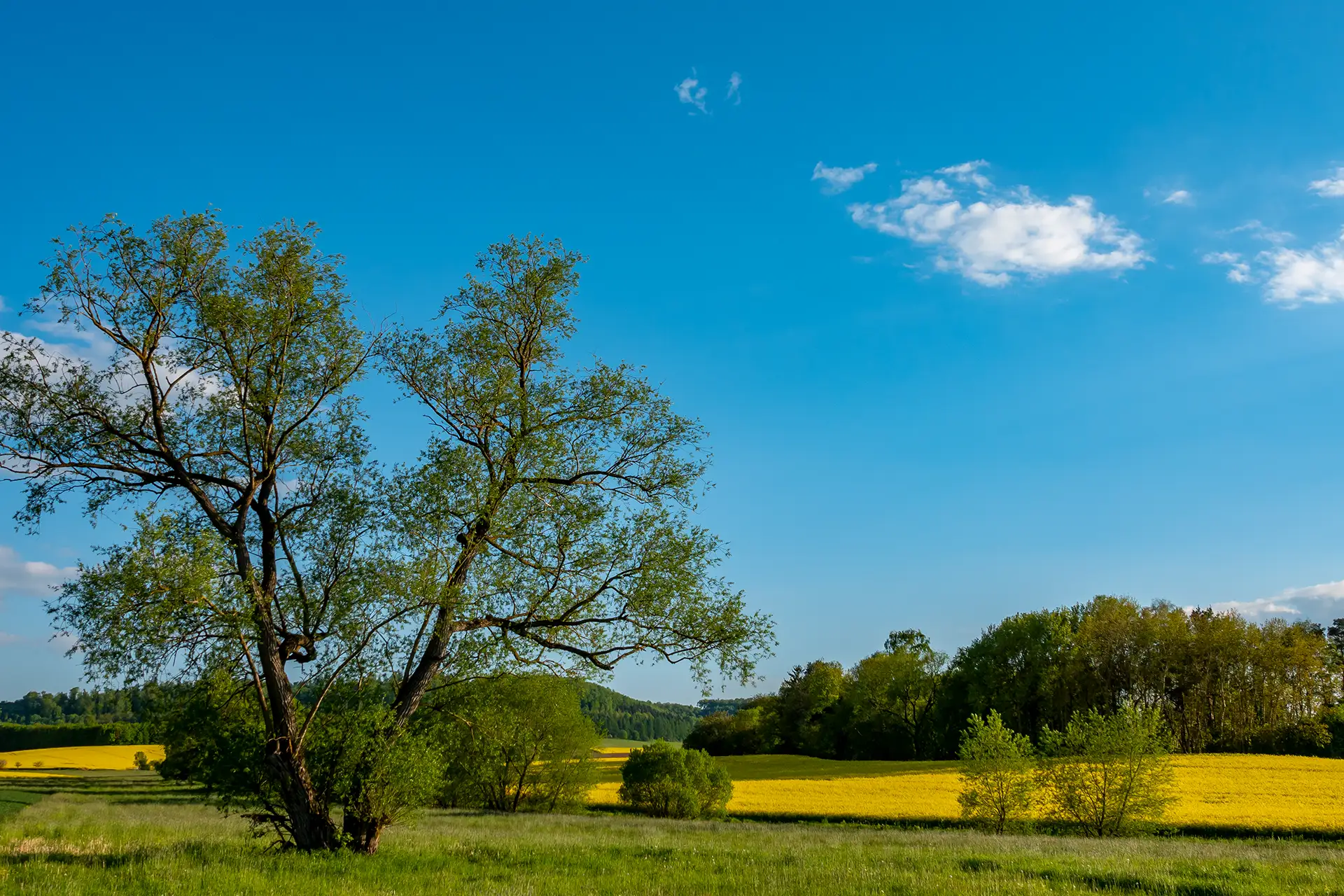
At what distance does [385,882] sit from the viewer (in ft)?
40.5

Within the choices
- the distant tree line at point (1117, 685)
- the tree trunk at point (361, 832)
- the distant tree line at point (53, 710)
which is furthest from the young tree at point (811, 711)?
the distant tree line at point (53, 710)

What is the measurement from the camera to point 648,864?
15828 mm

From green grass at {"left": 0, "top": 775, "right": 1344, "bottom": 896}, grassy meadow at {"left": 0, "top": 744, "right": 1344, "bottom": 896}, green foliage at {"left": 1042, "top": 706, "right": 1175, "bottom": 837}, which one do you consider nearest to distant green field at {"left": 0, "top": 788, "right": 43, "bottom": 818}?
grassy meadow at {"left": 0, "top": 744, "right": 1344, "bottom": 896}

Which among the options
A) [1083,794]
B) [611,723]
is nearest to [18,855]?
[1083,794]

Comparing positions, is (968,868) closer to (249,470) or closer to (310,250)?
(249,470)

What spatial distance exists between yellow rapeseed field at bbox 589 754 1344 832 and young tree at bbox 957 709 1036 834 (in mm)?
7320

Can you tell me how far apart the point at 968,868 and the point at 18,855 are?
17536 millimetres

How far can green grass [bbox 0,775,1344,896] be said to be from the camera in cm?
1207

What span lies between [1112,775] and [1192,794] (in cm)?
1937

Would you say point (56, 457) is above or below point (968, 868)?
above

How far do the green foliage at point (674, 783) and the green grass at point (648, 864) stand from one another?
13.4m

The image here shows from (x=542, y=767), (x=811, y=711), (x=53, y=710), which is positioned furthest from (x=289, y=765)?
(x=53, y=710)

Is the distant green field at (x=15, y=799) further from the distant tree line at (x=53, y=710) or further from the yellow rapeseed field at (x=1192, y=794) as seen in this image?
the distant tree line at (x=53, y=710)

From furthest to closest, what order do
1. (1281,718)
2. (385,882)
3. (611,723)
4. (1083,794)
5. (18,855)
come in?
(611,723) < (1281,718) < (1083,794) < (18,855) < (385,882)
